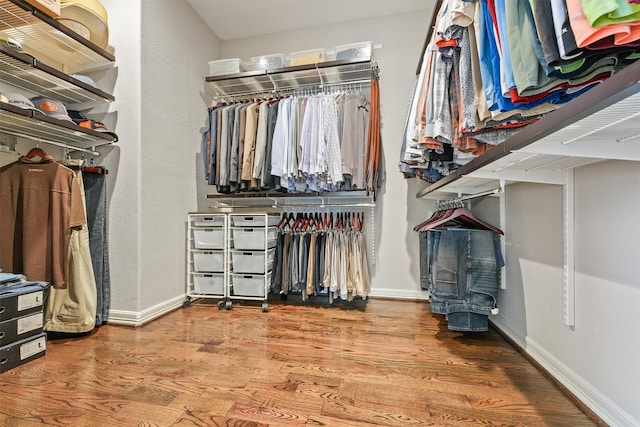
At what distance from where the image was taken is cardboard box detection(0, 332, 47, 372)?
1282 mm

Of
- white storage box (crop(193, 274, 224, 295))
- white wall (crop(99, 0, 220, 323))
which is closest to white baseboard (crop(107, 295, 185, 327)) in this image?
white wall (crop(99, 0, 220, 323))

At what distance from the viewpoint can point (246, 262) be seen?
2.22m

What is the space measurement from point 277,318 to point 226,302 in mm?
517

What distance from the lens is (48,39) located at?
64.6 inches

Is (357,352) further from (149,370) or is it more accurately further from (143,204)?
(143,204)

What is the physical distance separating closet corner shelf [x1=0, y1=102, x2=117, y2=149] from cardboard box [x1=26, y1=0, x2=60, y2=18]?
56 cm

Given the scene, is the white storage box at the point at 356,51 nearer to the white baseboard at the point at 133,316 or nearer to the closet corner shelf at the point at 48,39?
the closet corner shelf at the point at 48,39

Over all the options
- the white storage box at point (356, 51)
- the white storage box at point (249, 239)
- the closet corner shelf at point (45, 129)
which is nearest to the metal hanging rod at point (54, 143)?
the closet corner shelf at point (45, 129)

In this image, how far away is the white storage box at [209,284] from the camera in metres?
2.27

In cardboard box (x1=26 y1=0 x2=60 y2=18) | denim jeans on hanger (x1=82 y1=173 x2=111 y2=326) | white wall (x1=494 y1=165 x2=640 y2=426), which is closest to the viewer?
white wall (x1=494 y1=165 x2=640 y2=426)

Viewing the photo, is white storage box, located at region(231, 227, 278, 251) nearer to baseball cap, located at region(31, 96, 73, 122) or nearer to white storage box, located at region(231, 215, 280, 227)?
white storage box, located at region(231, 215, 280, 227)

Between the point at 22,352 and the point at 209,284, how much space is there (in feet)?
3.57

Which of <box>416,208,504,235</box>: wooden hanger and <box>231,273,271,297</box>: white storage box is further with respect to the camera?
<box>231,273,271,297</box>: white storage box

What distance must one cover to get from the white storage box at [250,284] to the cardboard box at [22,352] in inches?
44.6
